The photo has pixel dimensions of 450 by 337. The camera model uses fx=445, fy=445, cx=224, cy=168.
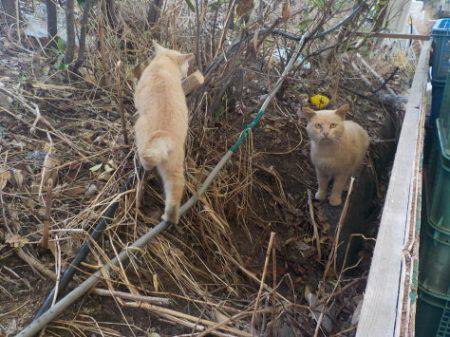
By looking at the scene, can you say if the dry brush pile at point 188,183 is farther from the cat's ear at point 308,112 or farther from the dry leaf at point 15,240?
the cat's ear at point 308,112

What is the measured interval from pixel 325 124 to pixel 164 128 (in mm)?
1593

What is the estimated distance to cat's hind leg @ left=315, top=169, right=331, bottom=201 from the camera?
11.7ft

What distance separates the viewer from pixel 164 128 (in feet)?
Answer: 6.33

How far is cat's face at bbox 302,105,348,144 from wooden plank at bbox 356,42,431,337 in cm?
71

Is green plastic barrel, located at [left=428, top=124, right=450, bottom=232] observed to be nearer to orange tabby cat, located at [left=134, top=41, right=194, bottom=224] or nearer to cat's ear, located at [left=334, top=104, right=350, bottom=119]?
cat's ear, located at [left=334, top=104, right=350, bottom=119]

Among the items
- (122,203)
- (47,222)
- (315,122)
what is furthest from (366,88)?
(47,222)

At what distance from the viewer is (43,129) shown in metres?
2.95

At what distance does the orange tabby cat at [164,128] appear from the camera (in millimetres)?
1870

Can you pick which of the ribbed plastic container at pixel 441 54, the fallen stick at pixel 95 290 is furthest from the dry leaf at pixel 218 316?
the ribbed plastic container at pixel 441 54

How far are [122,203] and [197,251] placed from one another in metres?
0.58

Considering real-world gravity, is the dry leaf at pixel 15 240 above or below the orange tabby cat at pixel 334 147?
below

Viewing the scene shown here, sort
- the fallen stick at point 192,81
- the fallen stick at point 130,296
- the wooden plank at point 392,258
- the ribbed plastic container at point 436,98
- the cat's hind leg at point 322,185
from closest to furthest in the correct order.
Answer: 1. the wooden plank at point 392,258
2. the fallen stick at point 130,296
3. the fallen stick at point 192,81
4. the cat's hind leg at point 322,185
5. the ribbed plastic container at point 436,98

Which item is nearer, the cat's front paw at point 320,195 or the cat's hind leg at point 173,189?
the cat's hind leg at point 173,189

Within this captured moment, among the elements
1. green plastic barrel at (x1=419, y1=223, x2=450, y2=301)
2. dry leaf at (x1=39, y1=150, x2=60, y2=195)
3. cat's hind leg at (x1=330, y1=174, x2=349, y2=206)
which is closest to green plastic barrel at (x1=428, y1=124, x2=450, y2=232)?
green plastic barrel at (x1=419, y1=223, x2=450, y2=301)
